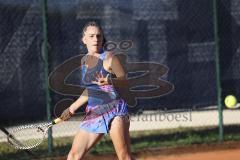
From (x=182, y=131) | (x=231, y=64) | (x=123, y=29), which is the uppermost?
(x=123, y=29)

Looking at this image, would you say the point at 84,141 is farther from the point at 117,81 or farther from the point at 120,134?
the point at 117,81

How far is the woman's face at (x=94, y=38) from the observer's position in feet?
15.1

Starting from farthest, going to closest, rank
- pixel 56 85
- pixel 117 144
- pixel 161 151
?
pixel 56 85, pixel 161 151, pixel 117 144

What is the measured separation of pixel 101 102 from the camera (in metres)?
4.71

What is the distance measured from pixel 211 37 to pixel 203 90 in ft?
2.82

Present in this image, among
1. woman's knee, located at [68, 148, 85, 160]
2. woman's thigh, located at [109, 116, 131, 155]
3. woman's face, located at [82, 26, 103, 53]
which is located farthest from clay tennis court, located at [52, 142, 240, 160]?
woman's face, located at [82, 26, 103, 53]

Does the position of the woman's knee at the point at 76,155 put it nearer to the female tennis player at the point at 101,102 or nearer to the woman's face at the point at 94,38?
the female tennis player at the point at 101,102

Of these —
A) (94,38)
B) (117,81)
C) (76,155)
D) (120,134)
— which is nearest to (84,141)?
(76,155)

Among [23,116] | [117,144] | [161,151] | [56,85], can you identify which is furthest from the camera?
[23,116]

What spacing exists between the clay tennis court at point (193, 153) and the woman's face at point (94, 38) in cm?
273

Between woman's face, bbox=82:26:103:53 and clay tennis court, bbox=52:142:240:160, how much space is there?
273 cm

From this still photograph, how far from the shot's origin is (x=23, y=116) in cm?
885

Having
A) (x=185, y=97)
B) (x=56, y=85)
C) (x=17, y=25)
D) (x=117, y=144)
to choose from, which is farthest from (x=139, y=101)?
(x=117, y=144)

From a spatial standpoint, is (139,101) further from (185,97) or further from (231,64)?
(231,64)
